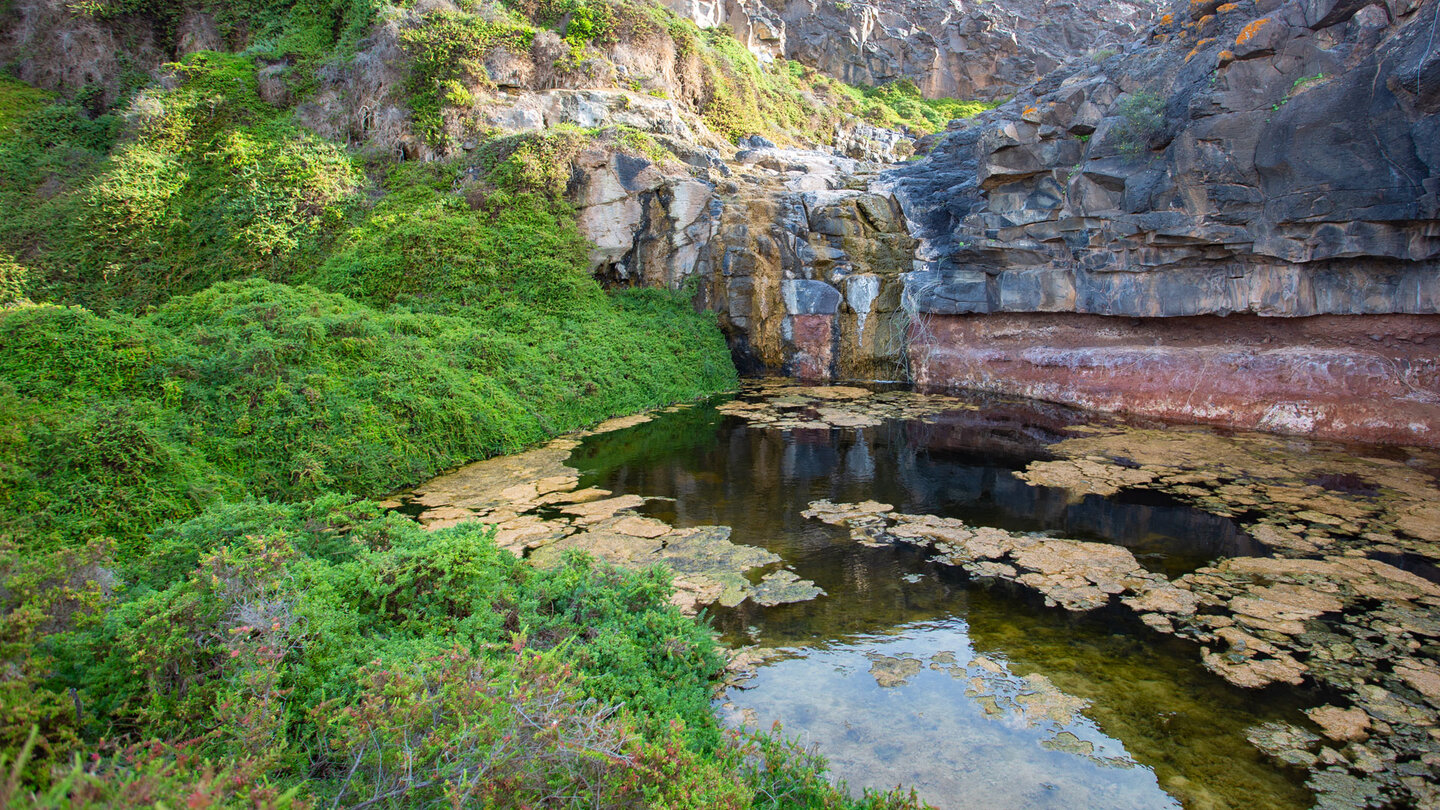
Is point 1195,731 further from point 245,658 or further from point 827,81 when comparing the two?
point 827,81

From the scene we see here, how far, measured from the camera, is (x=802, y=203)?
17.0m

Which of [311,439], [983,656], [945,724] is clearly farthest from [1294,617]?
[311,439]

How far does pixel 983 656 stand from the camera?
16.1ft

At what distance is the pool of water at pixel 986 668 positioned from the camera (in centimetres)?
372

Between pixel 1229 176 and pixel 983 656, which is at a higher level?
pixel 1229 176

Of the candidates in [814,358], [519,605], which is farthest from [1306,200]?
[519,605]

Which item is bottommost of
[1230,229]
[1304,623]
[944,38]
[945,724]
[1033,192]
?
[945,724]

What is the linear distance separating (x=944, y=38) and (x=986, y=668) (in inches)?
1407

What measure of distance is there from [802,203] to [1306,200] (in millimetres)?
10059

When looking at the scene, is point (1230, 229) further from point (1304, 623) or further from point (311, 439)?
point (311, 439)

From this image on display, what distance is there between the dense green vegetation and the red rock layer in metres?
7.38

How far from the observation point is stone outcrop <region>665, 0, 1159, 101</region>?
101 feet

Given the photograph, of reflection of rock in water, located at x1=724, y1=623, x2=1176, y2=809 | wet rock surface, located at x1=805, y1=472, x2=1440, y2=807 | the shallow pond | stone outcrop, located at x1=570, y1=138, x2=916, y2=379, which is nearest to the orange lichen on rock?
the shallow pond

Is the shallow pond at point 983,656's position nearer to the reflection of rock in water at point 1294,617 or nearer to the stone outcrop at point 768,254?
the reflection of rock in water at point 1294,617
